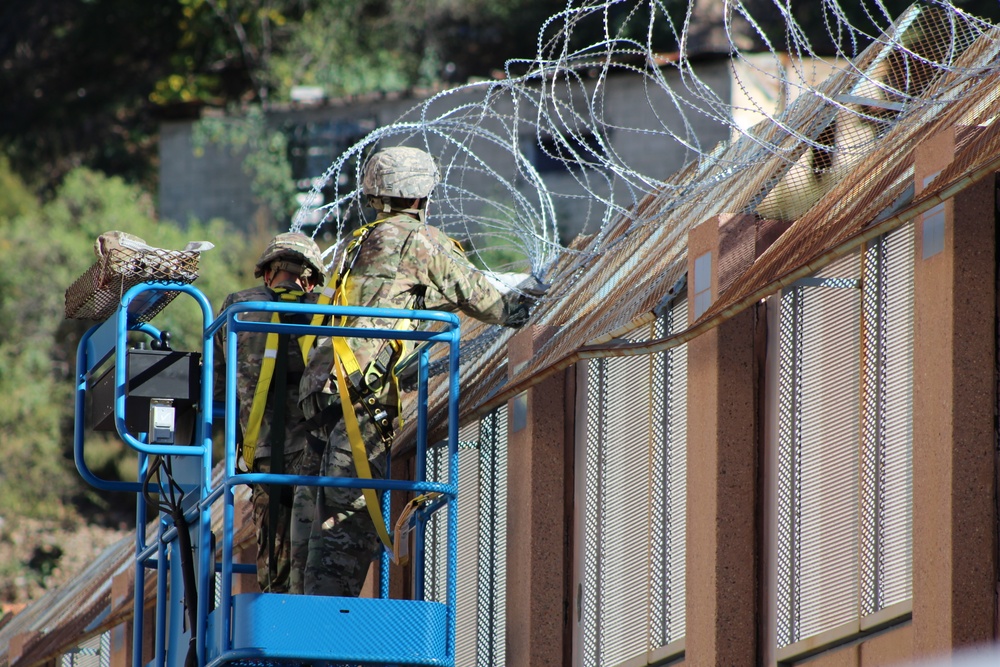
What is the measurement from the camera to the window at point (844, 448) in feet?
18.1

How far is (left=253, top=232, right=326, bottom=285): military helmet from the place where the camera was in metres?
7.17

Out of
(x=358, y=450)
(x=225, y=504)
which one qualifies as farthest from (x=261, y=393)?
(x=225, y=504)

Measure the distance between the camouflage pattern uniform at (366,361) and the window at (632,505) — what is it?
0.71m

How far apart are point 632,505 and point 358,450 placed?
1.18 m

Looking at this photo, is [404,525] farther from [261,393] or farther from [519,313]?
[519,313]

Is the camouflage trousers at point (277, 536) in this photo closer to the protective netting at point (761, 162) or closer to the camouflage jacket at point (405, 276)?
the camouflage jacket at point (405, 276)

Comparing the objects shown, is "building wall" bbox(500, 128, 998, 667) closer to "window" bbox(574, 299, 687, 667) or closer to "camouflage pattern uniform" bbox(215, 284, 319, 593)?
"window" bbox(574, 299, 687, 667)

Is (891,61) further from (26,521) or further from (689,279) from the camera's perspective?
(26,521)

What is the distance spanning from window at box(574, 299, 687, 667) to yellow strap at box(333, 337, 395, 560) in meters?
1.00

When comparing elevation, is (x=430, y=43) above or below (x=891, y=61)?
above

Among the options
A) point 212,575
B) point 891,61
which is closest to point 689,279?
point 891,61

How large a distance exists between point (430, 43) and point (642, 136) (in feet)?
34.0

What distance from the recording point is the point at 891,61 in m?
7.12

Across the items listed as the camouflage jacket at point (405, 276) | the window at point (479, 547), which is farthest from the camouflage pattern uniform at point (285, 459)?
the window at point (479, 547)
